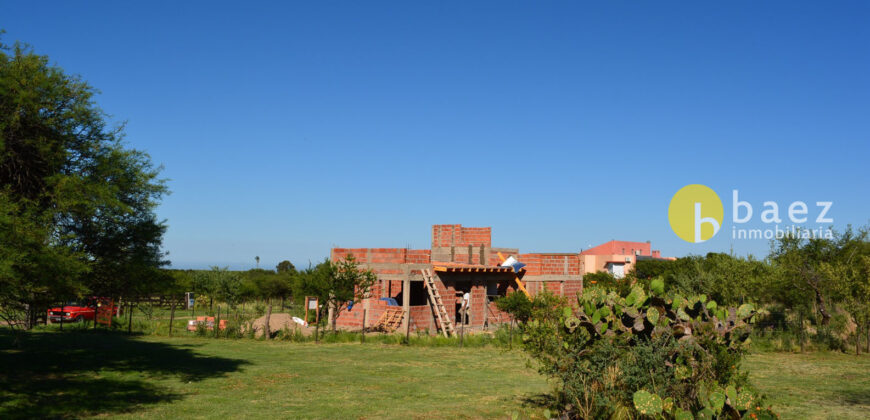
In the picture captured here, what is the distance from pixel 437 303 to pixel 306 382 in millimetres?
12966

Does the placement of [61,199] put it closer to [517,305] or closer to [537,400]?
[537,400]

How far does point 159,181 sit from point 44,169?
3.22 m

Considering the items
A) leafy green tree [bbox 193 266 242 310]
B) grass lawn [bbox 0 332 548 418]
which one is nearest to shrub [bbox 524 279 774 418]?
grass lawn [bbox 0 332 548 418]

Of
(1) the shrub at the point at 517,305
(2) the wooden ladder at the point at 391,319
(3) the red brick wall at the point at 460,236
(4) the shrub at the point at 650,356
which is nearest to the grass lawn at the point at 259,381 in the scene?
(4) the shrub at the point at 650,356

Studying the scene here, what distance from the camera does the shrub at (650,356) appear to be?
8.47 m

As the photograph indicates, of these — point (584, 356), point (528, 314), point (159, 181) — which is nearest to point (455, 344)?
point (528, 314)

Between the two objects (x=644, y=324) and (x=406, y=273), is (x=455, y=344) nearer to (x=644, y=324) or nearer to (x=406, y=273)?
(x=406, y=273)

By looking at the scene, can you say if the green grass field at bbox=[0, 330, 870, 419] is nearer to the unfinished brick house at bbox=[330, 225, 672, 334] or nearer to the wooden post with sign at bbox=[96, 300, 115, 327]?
the wooden post with sign at bbox=[96, 300, 115, 327]

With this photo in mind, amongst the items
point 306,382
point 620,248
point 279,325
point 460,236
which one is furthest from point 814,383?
point 620,248

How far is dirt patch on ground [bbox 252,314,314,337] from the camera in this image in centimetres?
2582

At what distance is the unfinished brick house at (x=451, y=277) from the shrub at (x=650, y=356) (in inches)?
590

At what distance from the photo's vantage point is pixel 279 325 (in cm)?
2839

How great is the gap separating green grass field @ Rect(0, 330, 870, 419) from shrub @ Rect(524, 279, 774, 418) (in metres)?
1.80

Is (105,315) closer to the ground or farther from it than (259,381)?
farther from it
